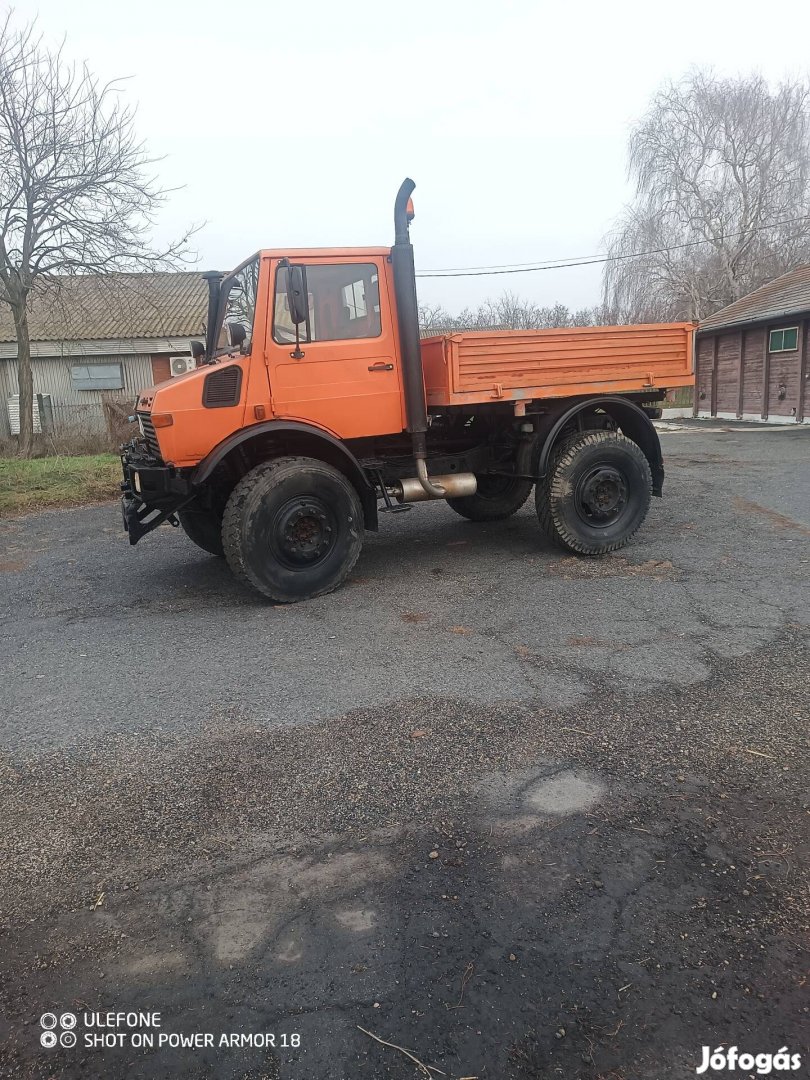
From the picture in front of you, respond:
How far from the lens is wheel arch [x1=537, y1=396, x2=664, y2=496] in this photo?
6.81 m

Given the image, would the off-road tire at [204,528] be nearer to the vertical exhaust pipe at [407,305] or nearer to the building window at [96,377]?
the vertical exhaust pipe at [407,305]

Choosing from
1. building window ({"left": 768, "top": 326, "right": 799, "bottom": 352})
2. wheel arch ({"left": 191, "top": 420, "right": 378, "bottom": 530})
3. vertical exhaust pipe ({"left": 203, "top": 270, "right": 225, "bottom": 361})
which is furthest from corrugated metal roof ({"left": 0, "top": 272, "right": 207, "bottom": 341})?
wheel arch ({"left": 191, "top": 420, "right": 378, "bottom": 530})

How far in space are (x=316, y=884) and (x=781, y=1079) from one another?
1.49m

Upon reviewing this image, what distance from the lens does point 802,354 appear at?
20.1 metres

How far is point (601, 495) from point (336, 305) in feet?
10.0

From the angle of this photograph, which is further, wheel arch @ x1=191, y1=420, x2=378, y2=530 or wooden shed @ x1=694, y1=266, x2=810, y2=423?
wooden shed @ x1=694, y1=266, x2=810, y2=423

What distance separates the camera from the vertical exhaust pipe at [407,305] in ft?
20.3

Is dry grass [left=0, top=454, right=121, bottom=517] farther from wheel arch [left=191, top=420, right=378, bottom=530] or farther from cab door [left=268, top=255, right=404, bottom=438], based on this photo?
cab door [left=268, top=255, right=404, bottom=438]

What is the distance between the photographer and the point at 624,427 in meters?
7.60

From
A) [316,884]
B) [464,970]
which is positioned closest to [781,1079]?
[464,970]

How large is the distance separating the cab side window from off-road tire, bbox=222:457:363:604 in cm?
106

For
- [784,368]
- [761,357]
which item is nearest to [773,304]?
[761,357]

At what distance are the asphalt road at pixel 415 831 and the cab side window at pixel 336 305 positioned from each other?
89.9 inches

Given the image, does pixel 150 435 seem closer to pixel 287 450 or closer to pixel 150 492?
pixel 150 492
